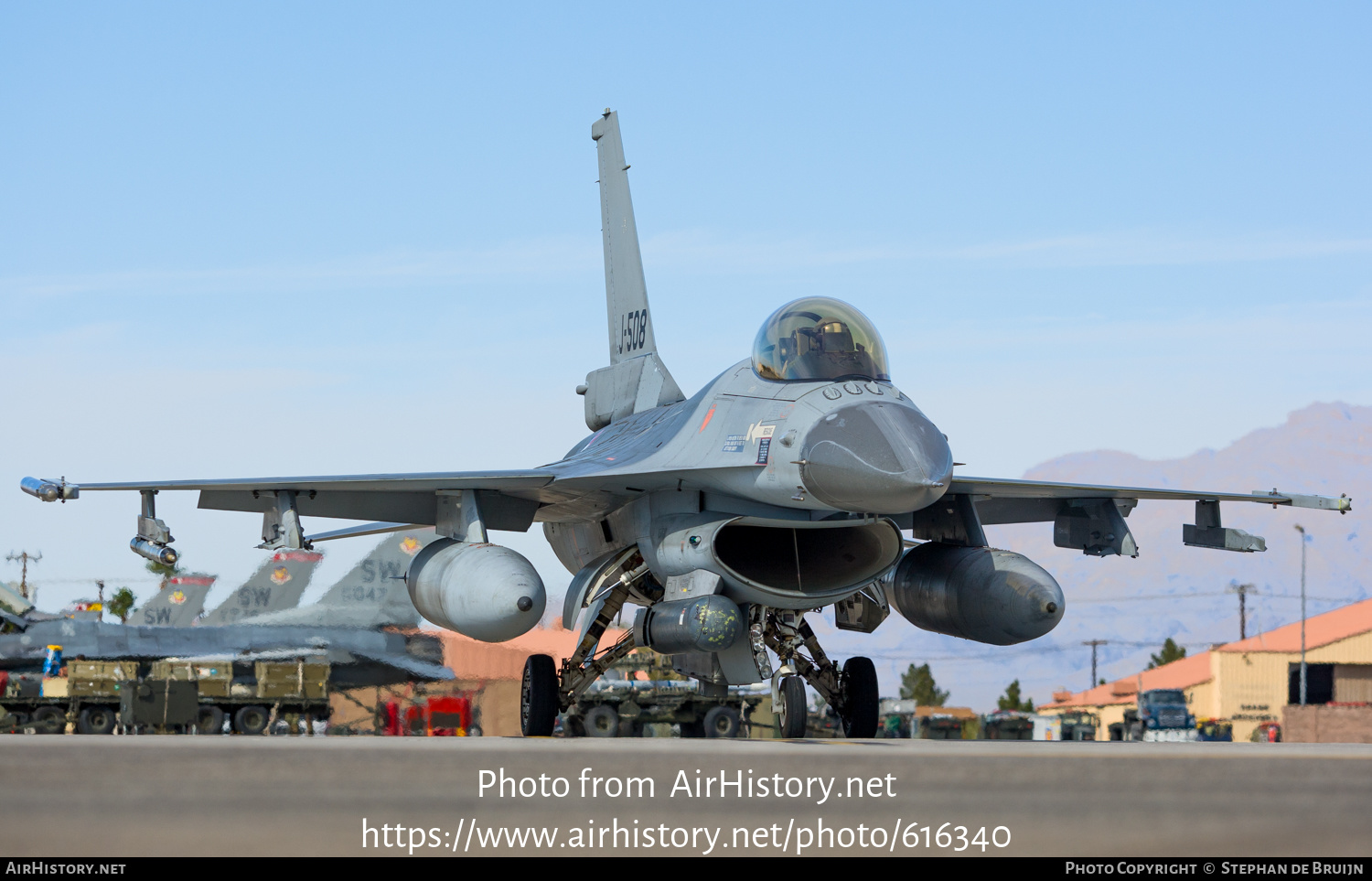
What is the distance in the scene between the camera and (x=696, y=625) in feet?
43.1

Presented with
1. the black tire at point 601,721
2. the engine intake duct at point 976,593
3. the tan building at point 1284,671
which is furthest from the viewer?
the tan building at point 1284,671

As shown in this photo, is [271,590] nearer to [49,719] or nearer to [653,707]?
[49,719]

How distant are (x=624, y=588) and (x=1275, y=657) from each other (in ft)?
164

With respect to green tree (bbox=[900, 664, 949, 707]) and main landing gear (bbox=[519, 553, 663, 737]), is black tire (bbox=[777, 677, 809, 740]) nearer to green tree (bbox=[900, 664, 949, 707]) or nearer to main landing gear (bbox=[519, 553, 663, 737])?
main landing gear (bbox=[519, 553, 663, 737])

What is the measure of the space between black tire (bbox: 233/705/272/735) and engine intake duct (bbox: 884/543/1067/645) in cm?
1911

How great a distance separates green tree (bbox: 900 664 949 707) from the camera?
112 meters

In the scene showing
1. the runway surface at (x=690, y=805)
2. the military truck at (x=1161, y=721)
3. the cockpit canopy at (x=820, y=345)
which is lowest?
the military truck at (x=1161, y=721)

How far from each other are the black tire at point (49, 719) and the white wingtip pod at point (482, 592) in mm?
20900

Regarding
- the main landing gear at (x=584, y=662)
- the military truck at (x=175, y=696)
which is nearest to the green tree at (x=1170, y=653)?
the military truck at (x=175, y=696)

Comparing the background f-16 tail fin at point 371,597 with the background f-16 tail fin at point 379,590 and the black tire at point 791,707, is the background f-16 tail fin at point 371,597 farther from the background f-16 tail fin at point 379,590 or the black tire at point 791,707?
the black tire at point 791,707

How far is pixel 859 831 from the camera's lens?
271 inches

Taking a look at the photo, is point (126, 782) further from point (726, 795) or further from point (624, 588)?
point (624, 588)

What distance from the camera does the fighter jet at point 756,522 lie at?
1292 centimetres
